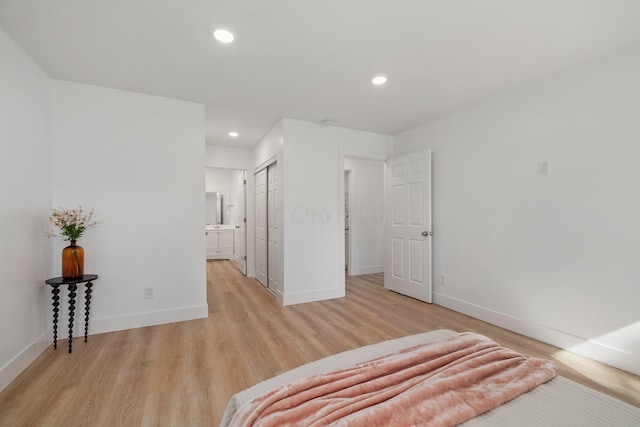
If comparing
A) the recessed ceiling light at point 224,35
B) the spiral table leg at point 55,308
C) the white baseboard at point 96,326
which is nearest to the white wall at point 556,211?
the recessed ceiling light at point 224,35

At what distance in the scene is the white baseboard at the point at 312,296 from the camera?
361 cm

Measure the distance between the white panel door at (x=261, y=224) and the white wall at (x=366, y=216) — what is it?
1.76 meters

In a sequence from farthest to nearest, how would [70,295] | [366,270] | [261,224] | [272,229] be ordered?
1. [366,270]
2. [261,224]
3. [272,229]
4. [70,295]

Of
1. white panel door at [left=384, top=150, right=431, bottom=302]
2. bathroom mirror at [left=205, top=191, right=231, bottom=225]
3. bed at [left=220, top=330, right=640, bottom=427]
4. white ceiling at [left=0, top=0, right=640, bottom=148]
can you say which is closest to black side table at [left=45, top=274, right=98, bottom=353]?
white ceiling at [left=0, top=0, right=640, bottom=148]

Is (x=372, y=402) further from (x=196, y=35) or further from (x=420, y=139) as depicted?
(x=420, y=139)

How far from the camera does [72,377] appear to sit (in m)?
1.98

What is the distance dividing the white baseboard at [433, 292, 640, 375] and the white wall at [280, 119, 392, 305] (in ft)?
5.59

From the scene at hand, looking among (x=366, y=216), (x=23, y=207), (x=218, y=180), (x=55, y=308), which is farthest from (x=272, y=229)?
(x=218, y=180)

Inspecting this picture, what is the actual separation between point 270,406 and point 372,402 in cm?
34

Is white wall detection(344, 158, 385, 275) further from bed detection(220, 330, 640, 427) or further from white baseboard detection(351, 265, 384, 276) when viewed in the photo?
bed detection(220, 330, 640, 427)

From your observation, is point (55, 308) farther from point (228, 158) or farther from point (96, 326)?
point (228, 158)

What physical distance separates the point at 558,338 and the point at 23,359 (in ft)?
14.6

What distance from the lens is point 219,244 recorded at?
7.27m

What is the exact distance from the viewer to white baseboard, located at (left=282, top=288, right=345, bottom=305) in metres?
3.61
